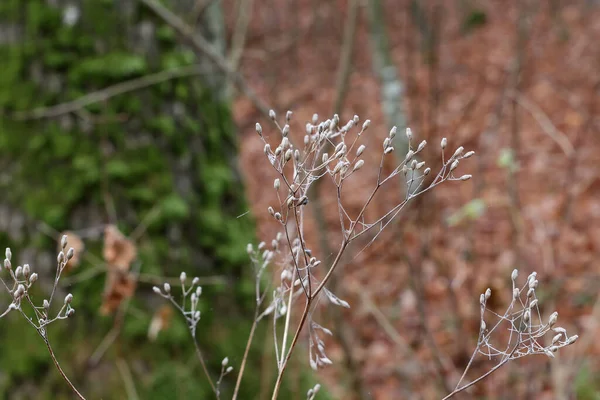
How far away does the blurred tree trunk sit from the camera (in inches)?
71.4

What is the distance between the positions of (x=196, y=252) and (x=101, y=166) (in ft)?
1.47

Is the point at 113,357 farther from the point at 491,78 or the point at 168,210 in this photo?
the point at 491,78

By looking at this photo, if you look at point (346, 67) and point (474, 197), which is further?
point (474, 197)

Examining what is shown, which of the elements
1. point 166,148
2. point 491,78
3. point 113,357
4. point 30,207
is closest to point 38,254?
point 30,207

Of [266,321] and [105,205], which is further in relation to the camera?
[266,321]

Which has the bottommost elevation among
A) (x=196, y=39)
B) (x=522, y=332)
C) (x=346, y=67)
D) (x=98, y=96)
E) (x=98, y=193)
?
(x=522, y=332)

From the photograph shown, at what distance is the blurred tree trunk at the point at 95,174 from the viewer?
1812mm

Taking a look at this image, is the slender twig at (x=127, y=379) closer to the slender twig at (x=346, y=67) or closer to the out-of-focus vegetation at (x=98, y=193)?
the out-of-focus vegetation at (x=98, y=193)

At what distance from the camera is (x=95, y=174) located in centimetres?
186

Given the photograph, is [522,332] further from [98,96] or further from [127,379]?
[98,96]

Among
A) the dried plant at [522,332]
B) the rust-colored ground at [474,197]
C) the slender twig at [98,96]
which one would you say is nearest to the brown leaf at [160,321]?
the slender twig at [98,96]

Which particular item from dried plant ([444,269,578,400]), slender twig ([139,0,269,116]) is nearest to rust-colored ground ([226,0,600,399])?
slender twig ([139,0,269,116])

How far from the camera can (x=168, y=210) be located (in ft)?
6.30

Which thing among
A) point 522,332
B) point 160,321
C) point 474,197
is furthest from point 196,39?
point 474,197
